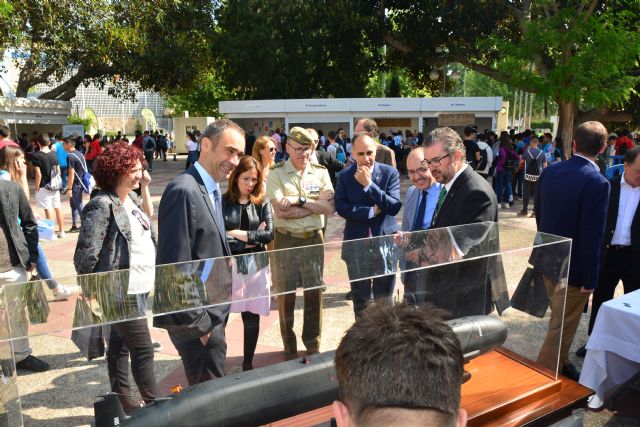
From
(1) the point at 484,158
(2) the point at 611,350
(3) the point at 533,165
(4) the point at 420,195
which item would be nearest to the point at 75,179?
(4) the point at 420,195

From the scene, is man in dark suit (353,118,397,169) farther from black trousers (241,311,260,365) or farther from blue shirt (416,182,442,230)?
black trousers (241,311,260,365)

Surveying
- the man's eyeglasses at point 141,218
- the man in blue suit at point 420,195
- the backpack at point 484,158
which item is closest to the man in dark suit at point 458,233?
the man in blue suit at point 420,195

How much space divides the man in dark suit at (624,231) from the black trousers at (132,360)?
140 inches

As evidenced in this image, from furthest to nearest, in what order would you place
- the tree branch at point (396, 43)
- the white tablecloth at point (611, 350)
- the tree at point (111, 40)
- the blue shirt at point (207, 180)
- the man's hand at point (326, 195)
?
1. the tree branch at point (396, 43)
2. the tree at point (111, 40)
3. the man's hand at point (326, 195)
4. the white tablecloth at point (611, 350)
5. the blue shirt at point (207, 180)

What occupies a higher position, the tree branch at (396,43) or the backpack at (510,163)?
the tree branch at (396,43)

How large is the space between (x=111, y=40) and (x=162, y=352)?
19626 millimetres

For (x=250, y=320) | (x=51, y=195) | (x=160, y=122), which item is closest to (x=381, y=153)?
(x=250, y=320)

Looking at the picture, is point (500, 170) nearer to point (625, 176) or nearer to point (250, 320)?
point (625, 176)

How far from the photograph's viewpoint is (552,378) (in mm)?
2645

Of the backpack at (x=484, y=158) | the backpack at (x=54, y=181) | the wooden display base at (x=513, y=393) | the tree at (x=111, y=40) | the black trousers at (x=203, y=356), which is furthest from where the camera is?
the tree at (x=111, y=40)

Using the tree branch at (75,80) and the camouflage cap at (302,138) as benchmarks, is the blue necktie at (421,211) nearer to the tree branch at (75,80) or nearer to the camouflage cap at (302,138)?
the camouflage cap at (302,138)

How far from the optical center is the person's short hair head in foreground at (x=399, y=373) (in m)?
1.00

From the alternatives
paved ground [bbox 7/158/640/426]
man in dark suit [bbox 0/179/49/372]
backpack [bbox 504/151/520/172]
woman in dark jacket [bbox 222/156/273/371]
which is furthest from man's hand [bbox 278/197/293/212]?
backpack [bbox 504/151/520/172]

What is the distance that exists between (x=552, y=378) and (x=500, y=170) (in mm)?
9807
